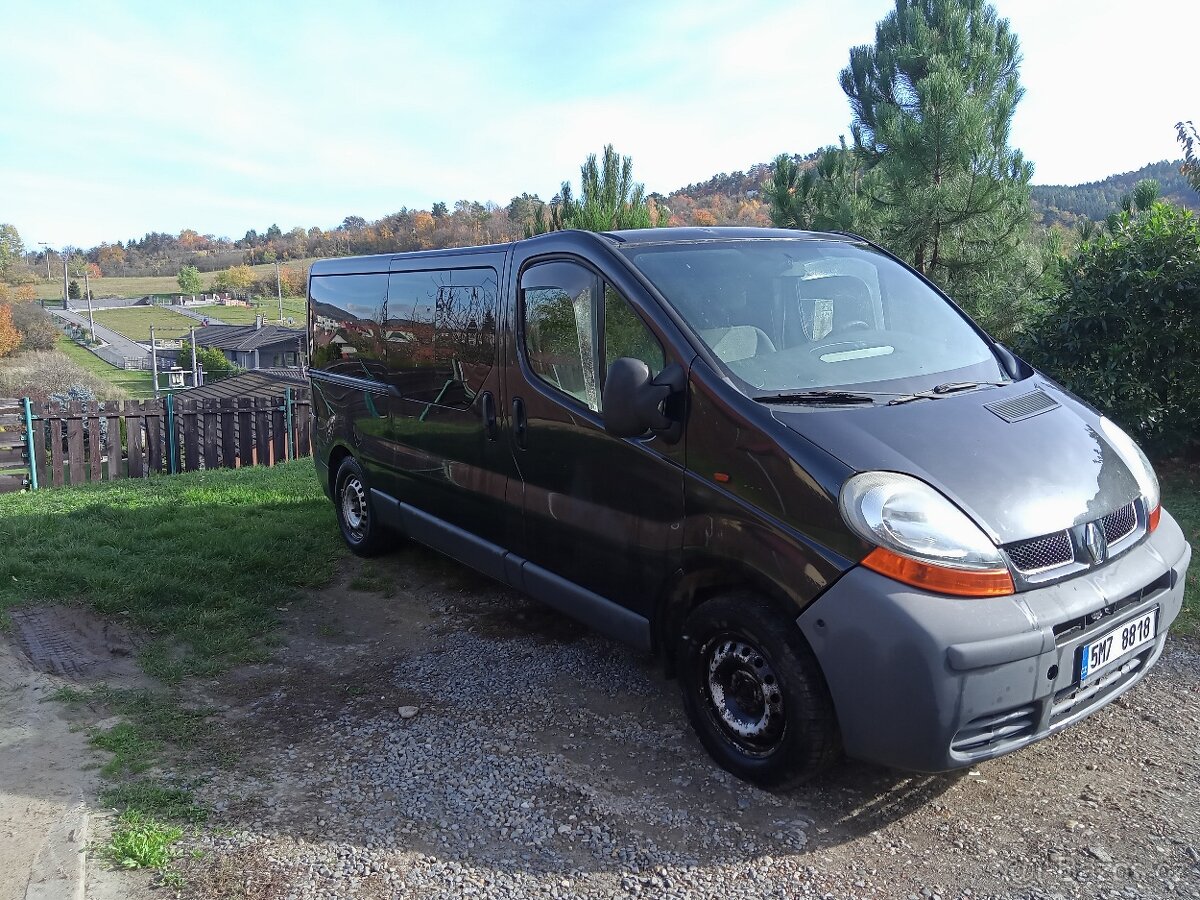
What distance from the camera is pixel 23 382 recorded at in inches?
1933

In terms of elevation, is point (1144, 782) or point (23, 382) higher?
point (1144, 782)

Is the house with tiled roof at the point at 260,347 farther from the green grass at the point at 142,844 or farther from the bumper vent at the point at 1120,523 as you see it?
the bumper vent at the point at 1120,523

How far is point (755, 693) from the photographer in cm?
326

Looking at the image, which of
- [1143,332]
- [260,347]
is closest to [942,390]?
[1143,332]

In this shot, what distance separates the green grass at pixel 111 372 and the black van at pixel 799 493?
198 feet

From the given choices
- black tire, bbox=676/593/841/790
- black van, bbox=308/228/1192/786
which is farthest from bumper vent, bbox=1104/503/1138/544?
black tire, bbox=676/593/841/790

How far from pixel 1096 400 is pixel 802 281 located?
4.32m

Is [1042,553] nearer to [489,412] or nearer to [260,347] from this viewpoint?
[489,412]

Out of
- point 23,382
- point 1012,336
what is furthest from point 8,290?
point 1012,336

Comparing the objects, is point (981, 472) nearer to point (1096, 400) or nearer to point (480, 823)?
point (480, 823)

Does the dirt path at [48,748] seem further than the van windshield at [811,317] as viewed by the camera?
No

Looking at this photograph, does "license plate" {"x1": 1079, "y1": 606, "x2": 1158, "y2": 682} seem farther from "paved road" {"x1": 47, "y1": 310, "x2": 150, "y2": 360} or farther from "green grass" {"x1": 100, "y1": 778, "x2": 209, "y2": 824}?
"paved road" {"x1": 47, "y1": 310, "x2": 150, "y2": 360}

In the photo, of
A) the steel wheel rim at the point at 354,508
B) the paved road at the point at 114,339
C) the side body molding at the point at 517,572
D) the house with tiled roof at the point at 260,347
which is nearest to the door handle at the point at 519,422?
the side body molding at the point at 517,572

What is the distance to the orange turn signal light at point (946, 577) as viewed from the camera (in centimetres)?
276
